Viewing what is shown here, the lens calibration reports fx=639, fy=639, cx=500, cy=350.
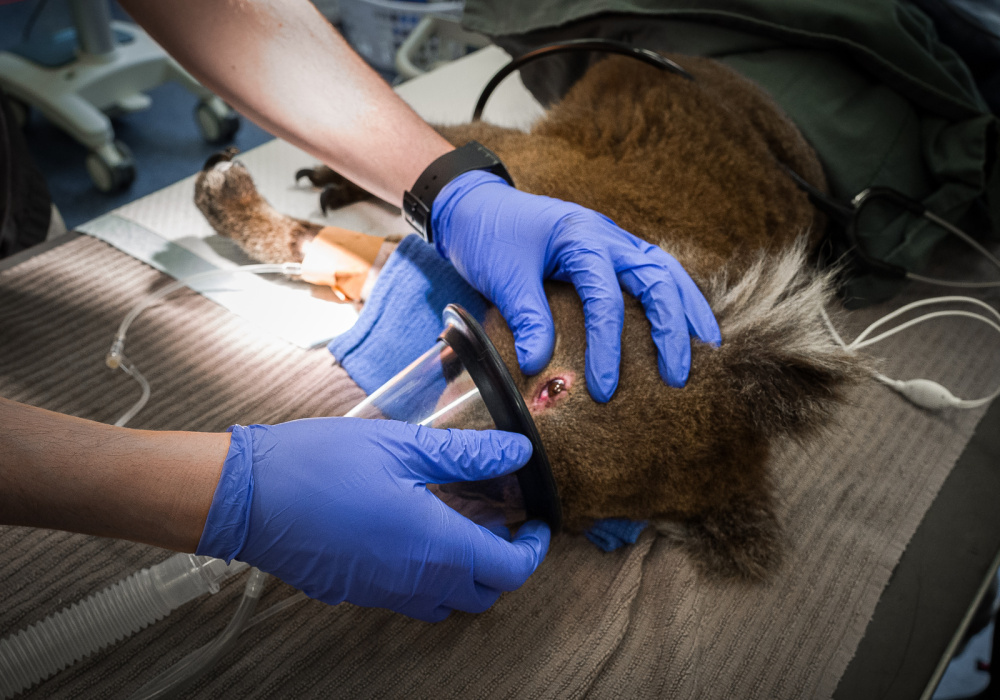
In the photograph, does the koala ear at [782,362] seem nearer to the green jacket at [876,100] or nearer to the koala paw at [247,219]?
the green jacket at [876,100]

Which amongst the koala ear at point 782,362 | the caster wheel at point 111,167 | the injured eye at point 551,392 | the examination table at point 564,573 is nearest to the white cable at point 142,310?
the examination table at point 564,573

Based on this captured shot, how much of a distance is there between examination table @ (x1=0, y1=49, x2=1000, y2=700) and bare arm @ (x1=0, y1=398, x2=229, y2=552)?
0.33 metres

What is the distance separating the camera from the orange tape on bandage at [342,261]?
1704mm

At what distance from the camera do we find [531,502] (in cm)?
108

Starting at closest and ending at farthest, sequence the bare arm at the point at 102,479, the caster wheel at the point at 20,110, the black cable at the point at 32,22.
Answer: the bare arm at the point at 102,479 < the caster wheel at the point at 20,110 < the black cable at the point at 32,22

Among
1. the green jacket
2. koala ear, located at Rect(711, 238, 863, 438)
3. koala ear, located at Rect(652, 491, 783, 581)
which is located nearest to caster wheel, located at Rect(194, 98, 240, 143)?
the green jacket

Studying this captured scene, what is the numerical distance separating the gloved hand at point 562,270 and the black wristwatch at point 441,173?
0.02 meters

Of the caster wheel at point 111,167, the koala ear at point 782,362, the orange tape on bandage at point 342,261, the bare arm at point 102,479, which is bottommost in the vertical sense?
the caster wheel at point 111,167

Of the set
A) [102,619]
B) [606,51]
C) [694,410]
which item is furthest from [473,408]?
[606,51]

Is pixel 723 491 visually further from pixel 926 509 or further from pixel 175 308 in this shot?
pixel 175 308

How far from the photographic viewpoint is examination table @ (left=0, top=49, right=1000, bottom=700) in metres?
1.14

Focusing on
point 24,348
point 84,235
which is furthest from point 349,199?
point 24,348

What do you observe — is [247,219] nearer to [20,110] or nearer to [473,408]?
[473,408]

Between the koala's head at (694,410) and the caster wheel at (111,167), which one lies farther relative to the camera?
the caster wheel at (111,167)
